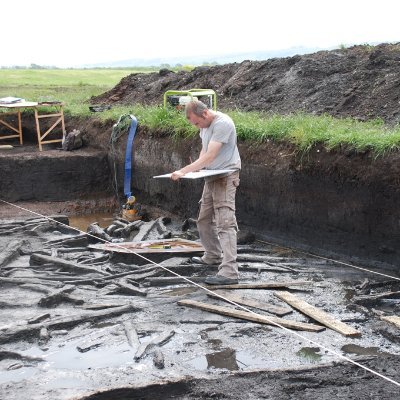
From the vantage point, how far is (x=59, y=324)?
851 cm

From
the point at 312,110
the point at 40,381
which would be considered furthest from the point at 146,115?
→ the point at 40,381

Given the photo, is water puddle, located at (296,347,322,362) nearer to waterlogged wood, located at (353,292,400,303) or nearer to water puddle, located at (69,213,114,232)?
waterlogged wood, located at (353,292,400,303)

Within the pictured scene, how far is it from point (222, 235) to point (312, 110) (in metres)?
6.88

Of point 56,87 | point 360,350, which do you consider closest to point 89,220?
point 360,350

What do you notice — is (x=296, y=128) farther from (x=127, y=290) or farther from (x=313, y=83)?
(x=313, y=83)

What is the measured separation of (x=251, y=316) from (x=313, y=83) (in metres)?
10.0

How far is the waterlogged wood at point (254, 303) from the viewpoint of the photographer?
884 cm

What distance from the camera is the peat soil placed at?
6.84m

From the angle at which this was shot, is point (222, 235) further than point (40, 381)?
Yes

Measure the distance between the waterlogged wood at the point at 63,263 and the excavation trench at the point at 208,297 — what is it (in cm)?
2

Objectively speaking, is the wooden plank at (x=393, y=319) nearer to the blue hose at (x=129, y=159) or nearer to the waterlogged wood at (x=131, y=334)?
the waterlogged wood at (x=131, y=334)

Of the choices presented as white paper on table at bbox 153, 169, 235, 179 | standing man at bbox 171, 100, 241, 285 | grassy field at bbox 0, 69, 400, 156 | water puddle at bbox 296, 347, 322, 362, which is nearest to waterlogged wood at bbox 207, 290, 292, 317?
standing man at bbox 171, 100, 241, 285

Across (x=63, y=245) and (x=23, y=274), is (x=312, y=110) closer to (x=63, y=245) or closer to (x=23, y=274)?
(x=63, y=245)

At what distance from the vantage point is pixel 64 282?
404 inches
